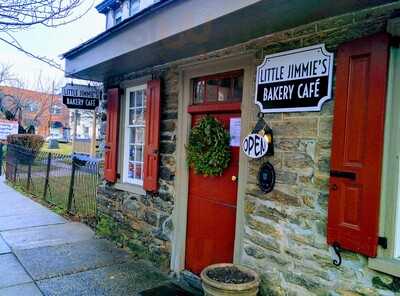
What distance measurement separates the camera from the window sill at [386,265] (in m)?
2.28

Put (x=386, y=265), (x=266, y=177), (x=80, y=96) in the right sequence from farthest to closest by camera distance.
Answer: (x=80, y=96)
(x=266, y=177)
(x=386, y=265)

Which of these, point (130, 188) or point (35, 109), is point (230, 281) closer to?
point (130, 188)

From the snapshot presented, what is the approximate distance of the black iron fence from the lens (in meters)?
6.93

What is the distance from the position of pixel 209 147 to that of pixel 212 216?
0.79m

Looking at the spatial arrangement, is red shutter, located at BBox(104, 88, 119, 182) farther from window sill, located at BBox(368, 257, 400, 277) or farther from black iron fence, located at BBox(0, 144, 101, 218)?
window sill, located at BBox(368, 257, 400, 277)

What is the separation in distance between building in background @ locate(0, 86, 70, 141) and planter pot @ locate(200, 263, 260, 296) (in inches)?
358

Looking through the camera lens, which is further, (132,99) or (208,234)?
(132,99)

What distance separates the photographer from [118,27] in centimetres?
403

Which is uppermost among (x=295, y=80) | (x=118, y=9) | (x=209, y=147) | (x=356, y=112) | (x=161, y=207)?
(x=118, y=9)

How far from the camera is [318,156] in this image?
284cm

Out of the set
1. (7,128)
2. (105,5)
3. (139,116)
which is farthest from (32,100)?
(139,116)

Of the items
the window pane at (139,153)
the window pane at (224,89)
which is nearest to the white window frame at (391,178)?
the window pane at (224,89)

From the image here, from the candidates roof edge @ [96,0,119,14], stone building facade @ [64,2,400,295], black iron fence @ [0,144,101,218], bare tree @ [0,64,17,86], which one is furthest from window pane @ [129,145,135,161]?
bare tree @ [0,64,17,86]

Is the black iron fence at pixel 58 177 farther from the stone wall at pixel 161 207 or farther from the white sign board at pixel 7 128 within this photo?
the white sign board at pixel 7 128
